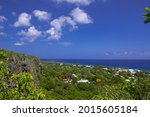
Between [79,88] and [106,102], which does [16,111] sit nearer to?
[106,102]

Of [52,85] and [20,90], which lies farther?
[52,85]

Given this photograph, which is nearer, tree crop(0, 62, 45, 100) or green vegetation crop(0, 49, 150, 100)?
tree crop(0, 62, 45, 100)

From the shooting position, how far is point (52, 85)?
7594cm

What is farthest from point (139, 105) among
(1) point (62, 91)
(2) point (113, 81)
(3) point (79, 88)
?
(2) point (113, 81)

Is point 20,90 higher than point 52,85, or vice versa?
point 20,90

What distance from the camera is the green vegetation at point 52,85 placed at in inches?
470

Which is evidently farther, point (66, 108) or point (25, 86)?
point (25, 86)

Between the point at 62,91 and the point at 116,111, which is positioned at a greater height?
the point at 116,111

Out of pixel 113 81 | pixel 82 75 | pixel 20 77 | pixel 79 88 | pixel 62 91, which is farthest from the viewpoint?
pixel 82 75

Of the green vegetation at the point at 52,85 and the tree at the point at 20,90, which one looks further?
the green vegetation at the point at 52,85

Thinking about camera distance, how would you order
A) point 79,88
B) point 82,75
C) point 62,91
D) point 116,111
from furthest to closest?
point 82,75
point 79,88
point 62,91
point 116,111

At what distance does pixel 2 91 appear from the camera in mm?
12133

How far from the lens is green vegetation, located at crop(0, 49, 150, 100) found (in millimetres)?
11938

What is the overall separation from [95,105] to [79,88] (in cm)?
7102
